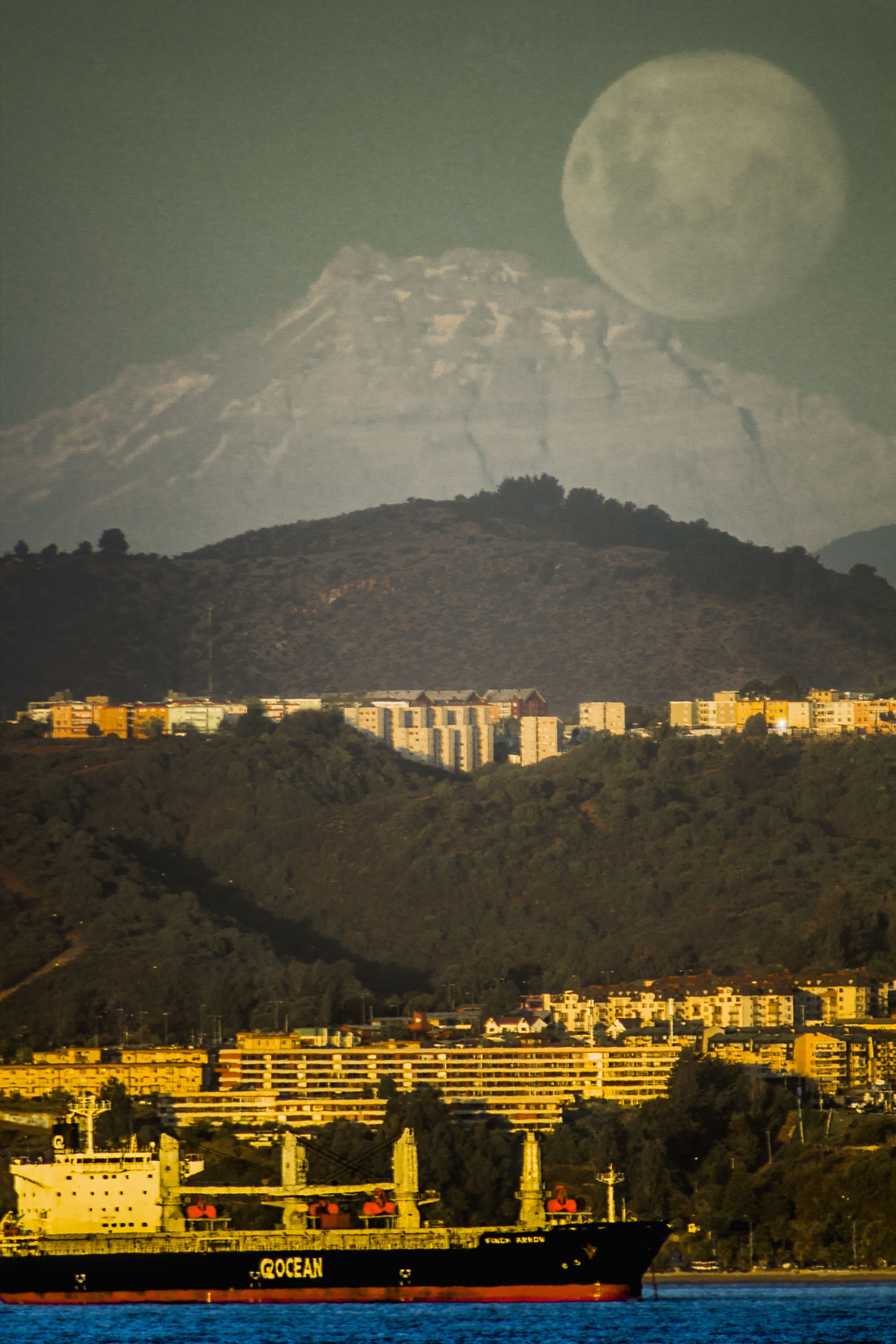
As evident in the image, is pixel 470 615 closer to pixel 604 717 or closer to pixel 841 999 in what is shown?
pixel 604 717

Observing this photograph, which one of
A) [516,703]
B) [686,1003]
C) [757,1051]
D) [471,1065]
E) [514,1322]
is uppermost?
[516,703]

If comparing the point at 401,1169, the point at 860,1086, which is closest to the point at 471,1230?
the point at 401,1169

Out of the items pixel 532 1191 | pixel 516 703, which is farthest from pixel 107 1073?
pixel 516 703

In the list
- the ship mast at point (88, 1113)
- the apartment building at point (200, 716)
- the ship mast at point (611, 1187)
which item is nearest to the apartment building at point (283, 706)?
the apartment building at point (200, 716)

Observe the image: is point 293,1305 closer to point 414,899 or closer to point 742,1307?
point 742,1307

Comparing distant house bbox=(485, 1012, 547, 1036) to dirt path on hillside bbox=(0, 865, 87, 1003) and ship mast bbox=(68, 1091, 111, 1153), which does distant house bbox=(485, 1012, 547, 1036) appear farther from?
ship mast bbox=(68, 1091, 111, 1153)

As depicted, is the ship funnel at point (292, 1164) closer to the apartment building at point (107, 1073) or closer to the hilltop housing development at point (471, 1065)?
the hilltop housing development at point (471, 1065)
